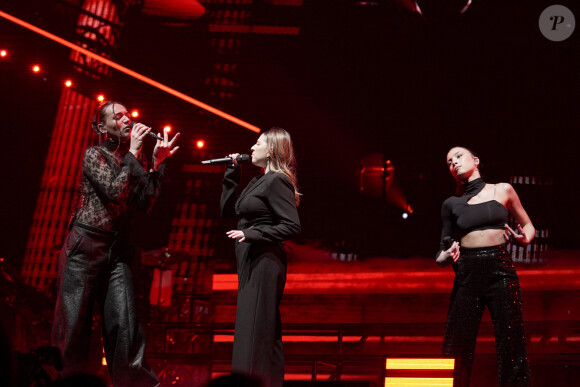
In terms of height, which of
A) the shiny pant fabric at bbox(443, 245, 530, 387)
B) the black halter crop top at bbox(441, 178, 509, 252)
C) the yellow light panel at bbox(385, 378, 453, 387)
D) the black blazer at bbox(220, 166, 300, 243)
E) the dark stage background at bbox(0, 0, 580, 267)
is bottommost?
the yellow light panel at bbox(385, 378, 453, 387)

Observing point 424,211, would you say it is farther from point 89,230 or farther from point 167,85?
point 89,230

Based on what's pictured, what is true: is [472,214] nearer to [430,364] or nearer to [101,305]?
[430,364]

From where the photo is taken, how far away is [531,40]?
6.19 m

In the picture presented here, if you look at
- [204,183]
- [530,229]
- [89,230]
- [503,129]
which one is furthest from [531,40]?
[89,230]

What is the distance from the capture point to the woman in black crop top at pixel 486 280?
11.9ft

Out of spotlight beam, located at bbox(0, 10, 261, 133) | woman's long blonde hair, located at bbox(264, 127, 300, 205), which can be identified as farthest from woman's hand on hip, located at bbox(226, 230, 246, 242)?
spotlight beam, located at bbox(0, 10, 261, 133)

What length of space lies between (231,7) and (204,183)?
187 centimetres

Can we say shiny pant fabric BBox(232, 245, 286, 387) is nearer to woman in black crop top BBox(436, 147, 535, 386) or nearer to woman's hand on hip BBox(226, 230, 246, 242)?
woman's hand on hip BBox(226, 230, 246, 242)

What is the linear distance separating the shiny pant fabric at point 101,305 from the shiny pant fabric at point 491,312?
5.72ft

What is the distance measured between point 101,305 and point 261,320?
2.81ft

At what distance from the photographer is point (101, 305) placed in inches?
130

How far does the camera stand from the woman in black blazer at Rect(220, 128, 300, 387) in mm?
3059

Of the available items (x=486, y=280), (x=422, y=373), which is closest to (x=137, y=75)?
(x=486, y=280)

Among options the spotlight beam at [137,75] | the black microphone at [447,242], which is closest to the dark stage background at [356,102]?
the spotlight beam at [137,75]
